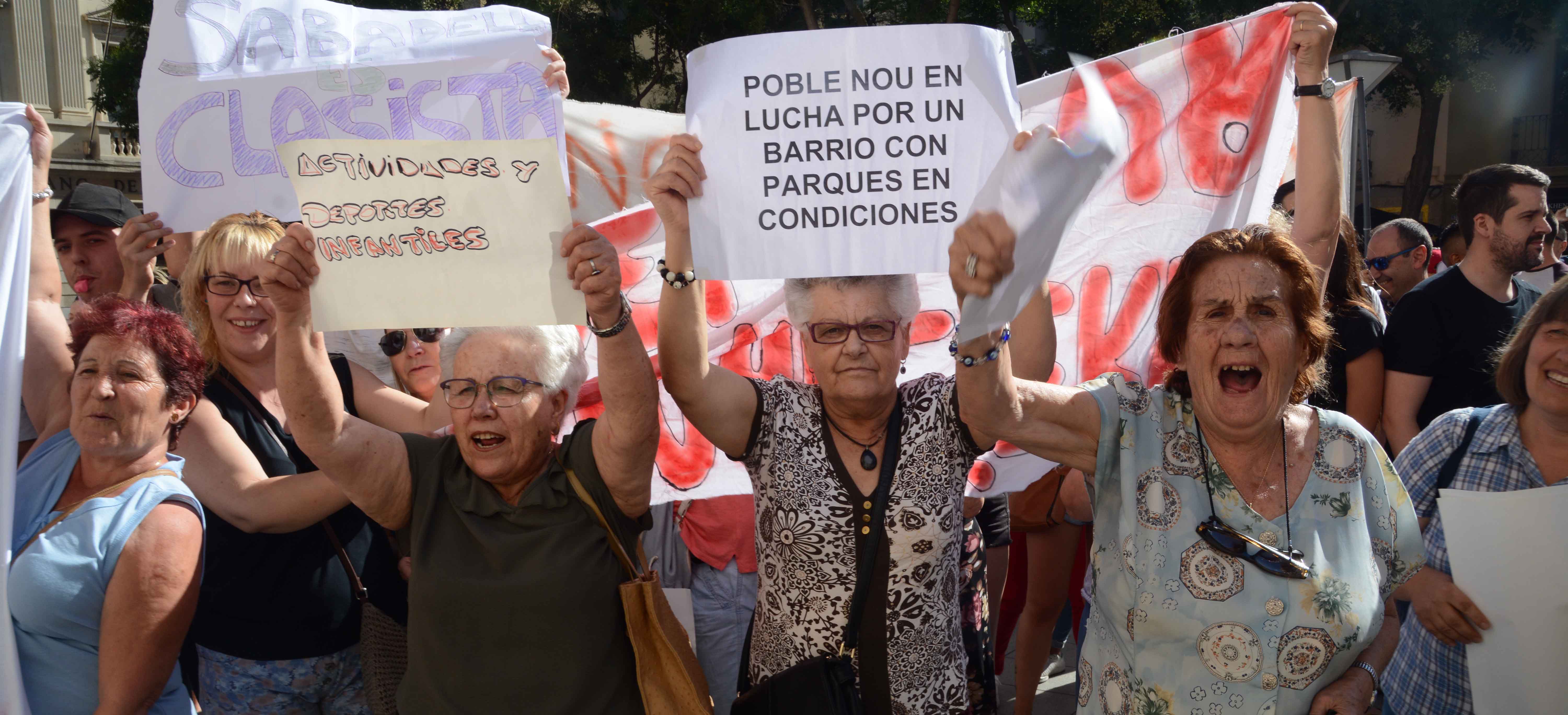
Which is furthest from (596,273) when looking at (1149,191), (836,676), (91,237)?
(91,237)

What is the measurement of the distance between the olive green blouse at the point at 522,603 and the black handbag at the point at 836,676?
282mm

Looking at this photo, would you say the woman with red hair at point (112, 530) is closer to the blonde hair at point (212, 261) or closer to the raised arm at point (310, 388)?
the blonde hair at point (212, 261)

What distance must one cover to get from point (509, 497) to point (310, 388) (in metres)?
0.49

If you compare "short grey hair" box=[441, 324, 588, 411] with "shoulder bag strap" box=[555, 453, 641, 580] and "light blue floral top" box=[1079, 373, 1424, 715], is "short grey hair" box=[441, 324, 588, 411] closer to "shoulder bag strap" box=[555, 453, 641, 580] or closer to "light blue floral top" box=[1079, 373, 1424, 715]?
"shoulder bag strap" box=[555, 453, 641, 580]

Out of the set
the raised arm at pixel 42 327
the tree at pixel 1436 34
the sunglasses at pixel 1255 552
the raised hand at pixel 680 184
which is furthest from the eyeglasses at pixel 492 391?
the tree at pixel 1436 34

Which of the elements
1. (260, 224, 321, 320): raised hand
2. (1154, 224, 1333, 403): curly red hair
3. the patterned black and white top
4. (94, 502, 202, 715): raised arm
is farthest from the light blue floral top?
(94, 502, 202, 715): raised arm

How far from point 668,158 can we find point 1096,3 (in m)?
12.8

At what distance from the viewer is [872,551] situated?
2.39 metres

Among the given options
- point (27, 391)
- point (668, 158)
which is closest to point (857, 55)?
point (668, 158)

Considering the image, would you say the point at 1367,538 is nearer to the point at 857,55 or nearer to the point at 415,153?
the point at 857,55

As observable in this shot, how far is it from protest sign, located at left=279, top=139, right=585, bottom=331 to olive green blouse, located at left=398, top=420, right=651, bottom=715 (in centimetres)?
38

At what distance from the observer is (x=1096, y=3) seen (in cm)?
1373

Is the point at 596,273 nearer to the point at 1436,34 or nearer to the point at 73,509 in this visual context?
the point at 73,509

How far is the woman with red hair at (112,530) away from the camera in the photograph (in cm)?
234
